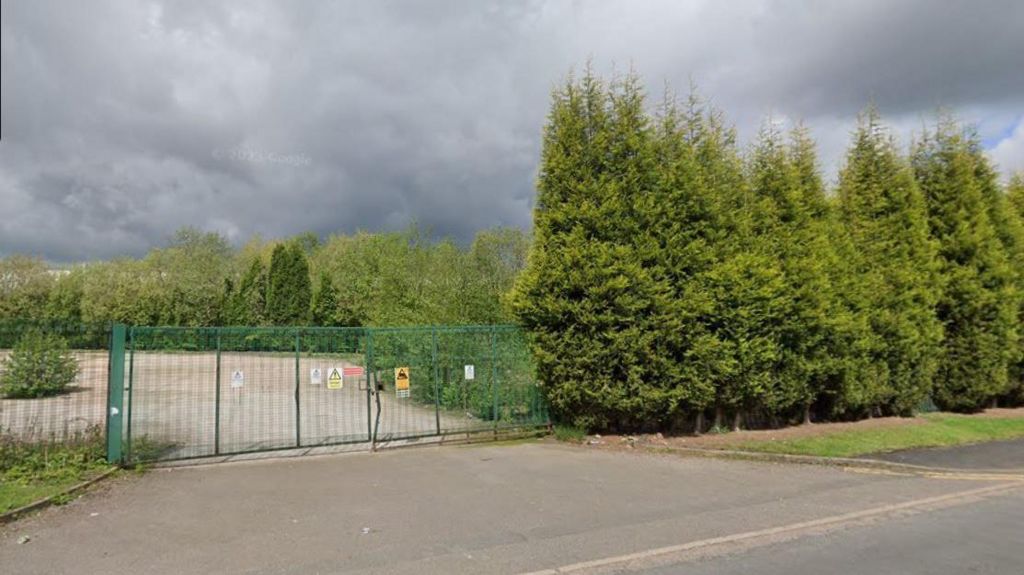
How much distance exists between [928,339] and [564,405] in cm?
926

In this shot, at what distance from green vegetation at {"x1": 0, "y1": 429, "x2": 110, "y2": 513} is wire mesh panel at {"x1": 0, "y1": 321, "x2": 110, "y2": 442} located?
10 centimetres

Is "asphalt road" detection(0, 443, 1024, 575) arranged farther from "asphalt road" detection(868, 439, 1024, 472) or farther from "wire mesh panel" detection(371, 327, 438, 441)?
"wire mesh panel" detection(371, 327, 438, 441)

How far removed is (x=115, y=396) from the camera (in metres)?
8.32

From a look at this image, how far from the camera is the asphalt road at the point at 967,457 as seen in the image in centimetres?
972

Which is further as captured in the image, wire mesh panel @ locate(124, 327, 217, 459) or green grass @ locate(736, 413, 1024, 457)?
green grass @ locate(736, 413, 1024, 457)

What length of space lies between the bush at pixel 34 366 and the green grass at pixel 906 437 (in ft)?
35.8

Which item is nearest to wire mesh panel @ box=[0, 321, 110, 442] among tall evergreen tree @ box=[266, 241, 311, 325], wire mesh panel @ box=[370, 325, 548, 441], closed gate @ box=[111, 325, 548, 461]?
closed gate @ box=[111, 325, 548, 461]

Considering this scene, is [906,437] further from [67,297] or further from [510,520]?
[67,297]

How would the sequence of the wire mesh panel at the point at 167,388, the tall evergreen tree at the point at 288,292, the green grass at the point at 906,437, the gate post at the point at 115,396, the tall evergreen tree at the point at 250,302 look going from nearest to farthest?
the gate post at the point at 115,396, the wire mesh panel at the point at 167,388, the green grass at the point at 906,437, the tall evergreen tree at the point at 288,292, the tall evergreen tree at the point at 250,302

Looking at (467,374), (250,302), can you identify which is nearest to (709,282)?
(467,374)

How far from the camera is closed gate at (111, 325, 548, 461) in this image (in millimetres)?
9336

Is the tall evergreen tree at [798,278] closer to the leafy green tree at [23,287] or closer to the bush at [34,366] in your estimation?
the bush at [34,366]

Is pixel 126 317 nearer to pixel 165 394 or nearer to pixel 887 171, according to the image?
pixel 165 394

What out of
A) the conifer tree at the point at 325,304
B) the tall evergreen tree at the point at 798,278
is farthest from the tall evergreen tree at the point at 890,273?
the conifer tree at the point at 325,304
